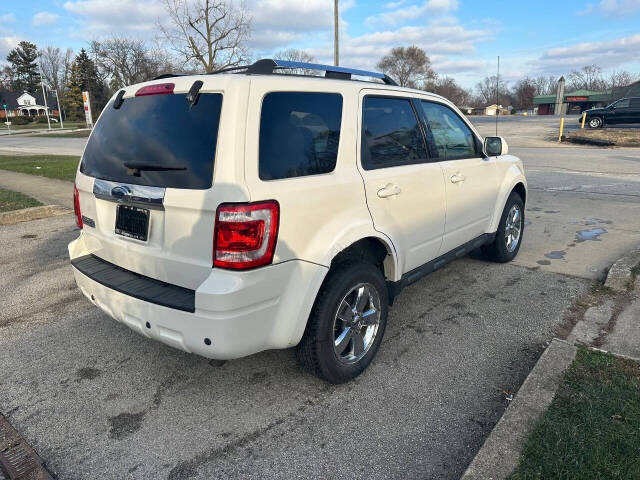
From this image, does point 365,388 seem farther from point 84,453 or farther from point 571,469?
point 84,453

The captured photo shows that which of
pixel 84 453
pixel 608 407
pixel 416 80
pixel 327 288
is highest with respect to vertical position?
pixel 416 80

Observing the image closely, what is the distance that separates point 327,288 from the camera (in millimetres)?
2705

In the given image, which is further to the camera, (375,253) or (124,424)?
(375,253)

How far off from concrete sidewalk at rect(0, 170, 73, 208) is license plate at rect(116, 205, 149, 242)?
21.4ft

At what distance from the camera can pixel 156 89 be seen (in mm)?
2699

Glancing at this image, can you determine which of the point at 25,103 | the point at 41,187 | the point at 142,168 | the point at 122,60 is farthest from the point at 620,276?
the point at 25,103

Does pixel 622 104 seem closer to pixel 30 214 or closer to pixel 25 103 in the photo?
pixel 30 214

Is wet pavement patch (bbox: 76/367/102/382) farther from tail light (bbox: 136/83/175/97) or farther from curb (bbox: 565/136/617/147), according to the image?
curb (bbox: 565/136/617/147)

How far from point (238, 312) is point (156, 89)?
4.62 feet

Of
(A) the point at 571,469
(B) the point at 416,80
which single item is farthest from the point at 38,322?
(B) the point at 416,80

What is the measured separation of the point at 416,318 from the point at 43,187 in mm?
9944

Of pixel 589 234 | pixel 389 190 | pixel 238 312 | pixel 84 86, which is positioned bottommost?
pixel 589 234

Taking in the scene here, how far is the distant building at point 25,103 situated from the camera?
89.6 meters

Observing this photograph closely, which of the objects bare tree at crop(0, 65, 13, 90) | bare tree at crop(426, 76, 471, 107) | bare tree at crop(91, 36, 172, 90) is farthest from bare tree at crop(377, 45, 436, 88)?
bare tree at crop(0, 65, 13, 90)
